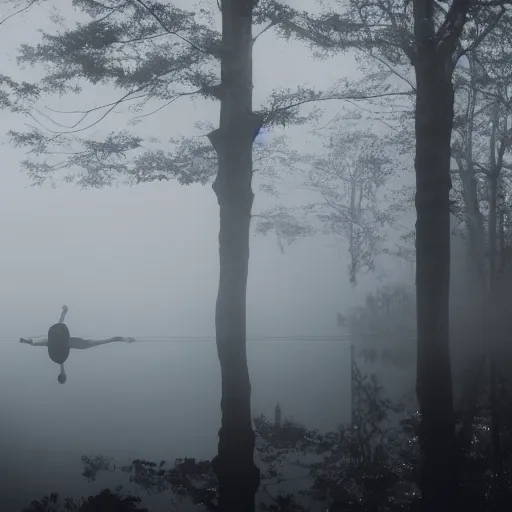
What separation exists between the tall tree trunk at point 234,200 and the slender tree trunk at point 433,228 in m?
2.72

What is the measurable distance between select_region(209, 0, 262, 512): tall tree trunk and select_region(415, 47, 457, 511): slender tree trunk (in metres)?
2.72

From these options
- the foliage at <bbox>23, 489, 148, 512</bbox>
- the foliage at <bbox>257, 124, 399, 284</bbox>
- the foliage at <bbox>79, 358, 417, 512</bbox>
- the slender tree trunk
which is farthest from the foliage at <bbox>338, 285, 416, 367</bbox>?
the foliage at <bbox>23, 489, 148, 512</bbox>

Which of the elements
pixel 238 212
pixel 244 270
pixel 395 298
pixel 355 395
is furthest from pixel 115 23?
pixel 395 298

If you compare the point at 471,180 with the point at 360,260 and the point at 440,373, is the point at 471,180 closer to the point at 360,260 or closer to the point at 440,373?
the point at 360,260

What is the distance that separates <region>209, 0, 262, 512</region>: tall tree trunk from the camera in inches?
293

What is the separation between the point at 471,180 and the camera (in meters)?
21.7

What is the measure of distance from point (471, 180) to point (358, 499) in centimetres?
1983

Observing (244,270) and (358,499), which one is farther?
(244,270)

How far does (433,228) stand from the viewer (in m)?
8.51

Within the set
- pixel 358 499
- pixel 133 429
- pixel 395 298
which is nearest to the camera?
pixel 358 499

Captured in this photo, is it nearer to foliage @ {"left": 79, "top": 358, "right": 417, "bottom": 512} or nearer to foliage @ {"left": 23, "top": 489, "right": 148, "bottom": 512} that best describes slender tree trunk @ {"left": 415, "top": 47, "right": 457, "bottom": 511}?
foliage @ {"left": 79, "top": 358, "right": 417, "bottom": 512}

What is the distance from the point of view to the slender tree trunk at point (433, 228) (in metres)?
8.12

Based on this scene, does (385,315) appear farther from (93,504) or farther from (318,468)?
(93,504)

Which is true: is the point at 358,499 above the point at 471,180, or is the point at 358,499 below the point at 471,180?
below
